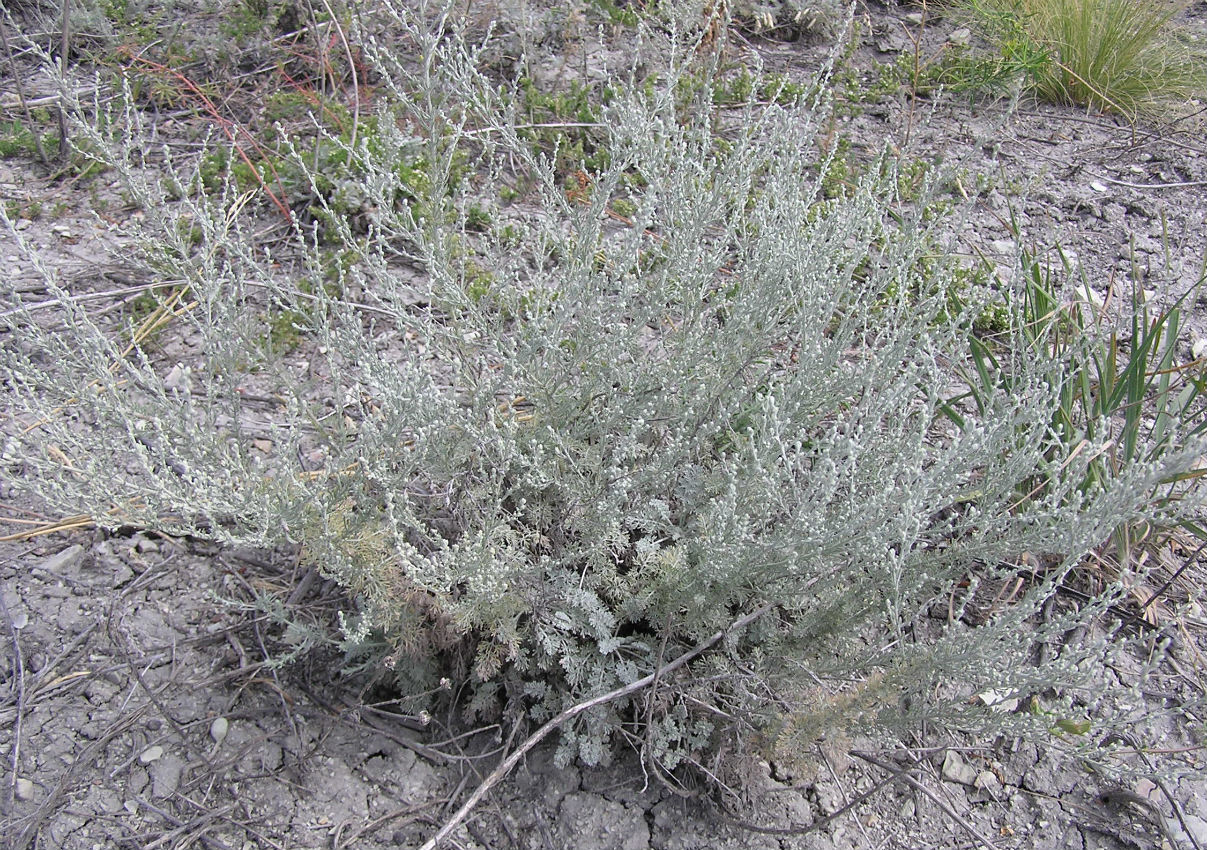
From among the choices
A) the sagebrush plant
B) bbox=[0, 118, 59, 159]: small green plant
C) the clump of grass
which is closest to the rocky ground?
the sagebrush plant

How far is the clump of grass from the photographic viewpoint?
497 cm

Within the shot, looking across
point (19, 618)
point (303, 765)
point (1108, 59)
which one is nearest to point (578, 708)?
point (303, 765)

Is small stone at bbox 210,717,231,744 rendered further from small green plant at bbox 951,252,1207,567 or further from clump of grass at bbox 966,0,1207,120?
clump of grass at bbox 966,0,1207,120

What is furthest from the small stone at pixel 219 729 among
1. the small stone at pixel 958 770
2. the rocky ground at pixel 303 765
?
the small stone at pixel 958 770

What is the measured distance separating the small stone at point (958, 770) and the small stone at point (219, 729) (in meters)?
1.97

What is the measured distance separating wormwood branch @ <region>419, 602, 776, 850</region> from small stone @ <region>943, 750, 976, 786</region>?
72 centimetres

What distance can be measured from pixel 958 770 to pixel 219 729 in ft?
6.64

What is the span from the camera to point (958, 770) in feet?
7.89

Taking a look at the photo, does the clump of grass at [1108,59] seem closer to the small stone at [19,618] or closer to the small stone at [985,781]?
the small stone at [985,781]

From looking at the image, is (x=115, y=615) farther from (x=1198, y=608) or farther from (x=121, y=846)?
(x=1198, y=608)

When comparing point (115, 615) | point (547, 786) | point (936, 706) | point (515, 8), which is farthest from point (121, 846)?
point (515, 8)

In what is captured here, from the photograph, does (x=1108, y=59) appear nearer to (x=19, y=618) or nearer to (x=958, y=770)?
(x=958, y=770)

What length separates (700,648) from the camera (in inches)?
86.0

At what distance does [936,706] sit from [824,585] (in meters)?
0.36
